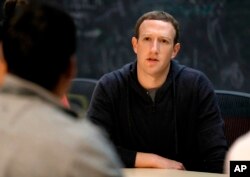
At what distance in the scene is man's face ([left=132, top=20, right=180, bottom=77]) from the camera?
3.00 m

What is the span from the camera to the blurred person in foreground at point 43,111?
117 cm

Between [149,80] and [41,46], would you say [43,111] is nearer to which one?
[41,46]

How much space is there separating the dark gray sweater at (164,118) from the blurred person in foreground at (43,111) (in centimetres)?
166

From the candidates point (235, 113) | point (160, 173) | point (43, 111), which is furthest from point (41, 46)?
point (235, 113)

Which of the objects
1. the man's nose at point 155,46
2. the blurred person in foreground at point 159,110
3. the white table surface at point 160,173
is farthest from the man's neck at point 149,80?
the white table surface at point 160,173

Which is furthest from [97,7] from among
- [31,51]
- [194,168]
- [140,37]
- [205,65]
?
[31,51]

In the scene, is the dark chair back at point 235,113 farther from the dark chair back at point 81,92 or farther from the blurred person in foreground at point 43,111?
the blurred person in foreground at point 43,111

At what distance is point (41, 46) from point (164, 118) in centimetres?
177

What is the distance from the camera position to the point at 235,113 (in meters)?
3.36

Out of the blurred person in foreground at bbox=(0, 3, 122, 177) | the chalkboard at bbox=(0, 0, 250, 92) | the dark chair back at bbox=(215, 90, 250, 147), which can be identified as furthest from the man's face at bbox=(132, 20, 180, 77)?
the blurred person in foreground at bbox=(0, 3, 122, 177)

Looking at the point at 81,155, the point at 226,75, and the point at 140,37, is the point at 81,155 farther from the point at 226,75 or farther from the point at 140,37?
the point at 226,75

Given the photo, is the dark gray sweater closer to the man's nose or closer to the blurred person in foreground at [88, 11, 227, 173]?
the blurred person in foreground at [88, 11, 227, 173]

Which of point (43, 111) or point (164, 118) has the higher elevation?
point (43, 111)

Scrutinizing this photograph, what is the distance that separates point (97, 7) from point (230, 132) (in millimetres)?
1882
